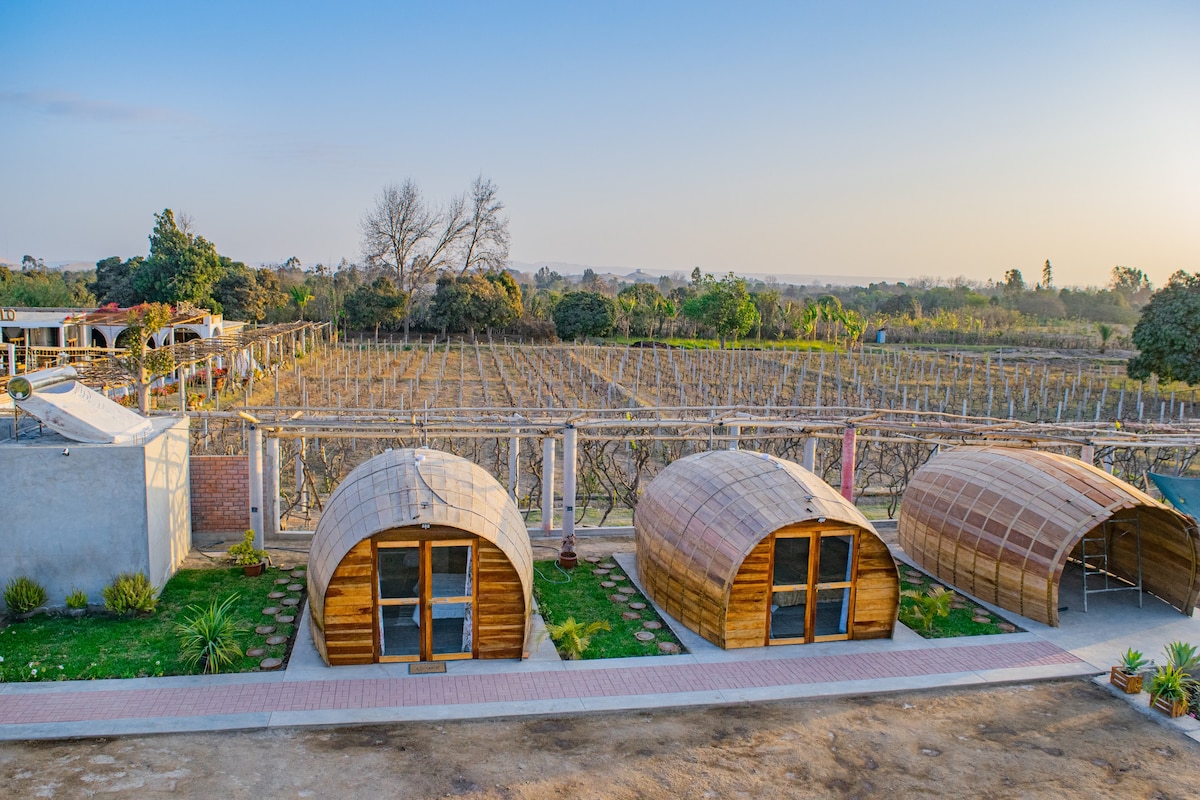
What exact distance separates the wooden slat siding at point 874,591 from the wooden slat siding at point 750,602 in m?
1.24

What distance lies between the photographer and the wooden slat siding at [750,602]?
405 inches

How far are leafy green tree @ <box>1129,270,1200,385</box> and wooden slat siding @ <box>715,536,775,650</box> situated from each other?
34.8 meters

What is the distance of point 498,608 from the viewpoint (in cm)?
984

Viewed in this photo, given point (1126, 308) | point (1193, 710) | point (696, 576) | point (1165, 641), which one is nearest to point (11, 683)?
point (696, 576)

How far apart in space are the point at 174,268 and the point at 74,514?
42171 mm

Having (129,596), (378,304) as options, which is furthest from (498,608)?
(378,304)

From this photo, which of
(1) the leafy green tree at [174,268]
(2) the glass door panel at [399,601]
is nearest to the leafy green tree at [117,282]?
(1) the leafy green tree at [174,268]

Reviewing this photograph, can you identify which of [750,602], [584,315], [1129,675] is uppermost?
[584,315]

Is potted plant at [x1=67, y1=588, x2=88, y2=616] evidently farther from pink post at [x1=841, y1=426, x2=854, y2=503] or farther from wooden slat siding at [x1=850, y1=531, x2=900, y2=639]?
pink post at [x1=841, y1=426, x2=854, y2=503]

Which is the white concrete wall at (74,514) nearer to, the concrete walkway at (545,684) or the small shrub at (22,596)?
the small shrub at (22,596)

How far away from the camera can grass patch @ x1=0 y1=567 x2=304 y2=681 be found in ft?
30.5

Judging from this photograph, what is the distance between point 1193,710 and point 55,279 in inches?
2396

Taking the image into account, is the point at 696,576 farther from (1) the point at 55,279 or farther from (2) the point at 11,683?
(1) the point at 55,279

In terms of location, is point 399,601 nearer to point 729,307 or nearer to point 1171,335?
point 1171,335
